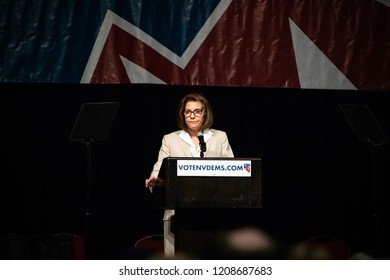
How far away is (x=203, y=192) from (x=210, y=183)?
6 centimetres

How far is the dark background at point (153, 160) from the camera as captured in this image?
238 inches

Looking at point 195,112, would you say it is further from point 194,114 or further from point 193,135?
point 193,135

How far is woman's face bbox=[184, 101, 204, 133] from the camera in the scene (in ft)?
15.2

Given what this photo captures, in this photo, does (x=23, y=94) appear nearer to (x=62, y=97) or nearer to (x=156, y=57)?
(x=62, y=97)

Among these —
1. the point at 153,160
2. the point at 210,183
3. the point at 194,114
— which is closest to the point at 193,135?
the point at 194,114

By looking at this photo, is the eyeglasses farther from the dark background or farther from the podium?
the dark background

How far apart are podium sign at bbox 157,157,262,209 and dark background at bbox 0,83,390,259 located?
229 cm

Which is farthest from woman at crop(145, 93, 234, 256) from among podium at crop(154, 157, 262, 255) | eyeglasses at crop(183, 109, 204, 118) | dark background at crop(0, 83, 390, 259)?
dark background at crop(0, 83, 390, 259)

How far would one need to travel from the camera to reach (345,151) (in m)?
6.46

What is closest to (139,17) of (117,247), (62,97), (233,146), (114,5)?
(114,5)

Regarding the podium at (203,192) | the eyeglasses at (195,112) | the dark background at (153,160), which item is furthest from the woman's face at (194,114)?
the dark background at (153,160)

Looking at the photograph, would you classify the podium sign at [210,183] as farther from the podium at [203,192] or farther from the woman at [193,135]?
the woman at [193,135]
